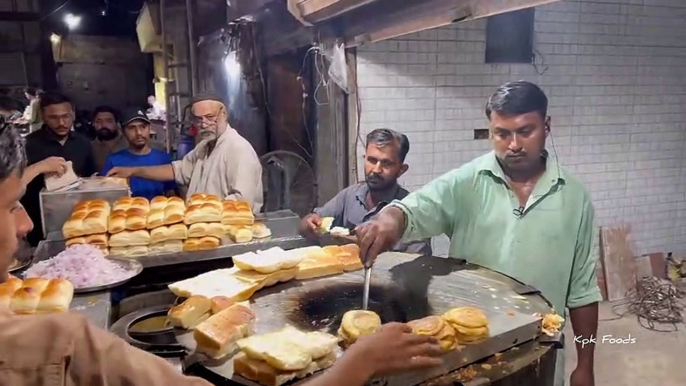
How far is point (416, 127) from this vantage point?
4.89 metres

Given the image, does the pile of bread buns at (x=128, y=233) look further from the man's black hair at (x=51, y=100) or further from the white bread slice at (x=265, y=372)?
the man's black hair at (x=51, y=100)

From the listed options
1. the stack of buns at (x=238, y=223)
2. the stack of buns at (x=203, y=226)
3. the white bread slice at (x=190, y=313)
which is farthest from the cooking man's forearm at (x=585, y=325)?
the stack of buns at (x=203, y=226)

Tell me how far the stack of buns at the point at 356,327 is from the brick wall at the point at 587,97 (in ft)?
10.0

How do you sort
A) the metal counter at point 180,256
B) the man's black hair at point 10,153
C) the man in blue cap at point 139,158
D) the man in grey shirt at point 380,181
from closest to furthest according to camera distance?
the man's black hair at point 10,153 → the metal counter at point 180,256 → the man in grey shirt at point 380,181 → the man in blue cap at point 139,158

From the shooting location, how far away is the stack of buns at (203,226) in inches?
125

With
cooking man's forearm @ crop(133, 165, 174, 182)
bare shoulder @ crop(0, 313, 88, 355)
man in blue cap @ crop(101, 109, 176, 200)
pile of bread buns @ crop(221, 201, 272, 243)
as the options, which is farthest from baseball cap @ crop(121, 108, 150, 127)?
bare shoulder @ crop(0, 313, 88, 355)

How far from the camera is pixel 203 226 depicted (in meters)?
3.25

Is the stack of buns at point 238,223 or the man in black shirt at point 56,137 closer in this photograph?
the stack of buns at point 238,223

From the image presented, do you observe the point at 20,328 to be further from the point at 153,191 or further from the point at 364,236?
the point at 153,191

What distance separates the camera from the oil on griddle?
6.67ft

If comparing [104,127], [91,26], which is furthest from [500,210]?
[91,26]

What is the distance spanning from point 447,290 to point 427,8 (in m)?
2.03

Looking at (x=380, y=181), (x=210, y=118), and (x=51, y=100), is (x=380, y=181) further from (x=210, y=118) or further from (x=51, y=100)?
(x=51, y=100)

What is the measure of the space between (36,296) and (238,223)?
1375mm
